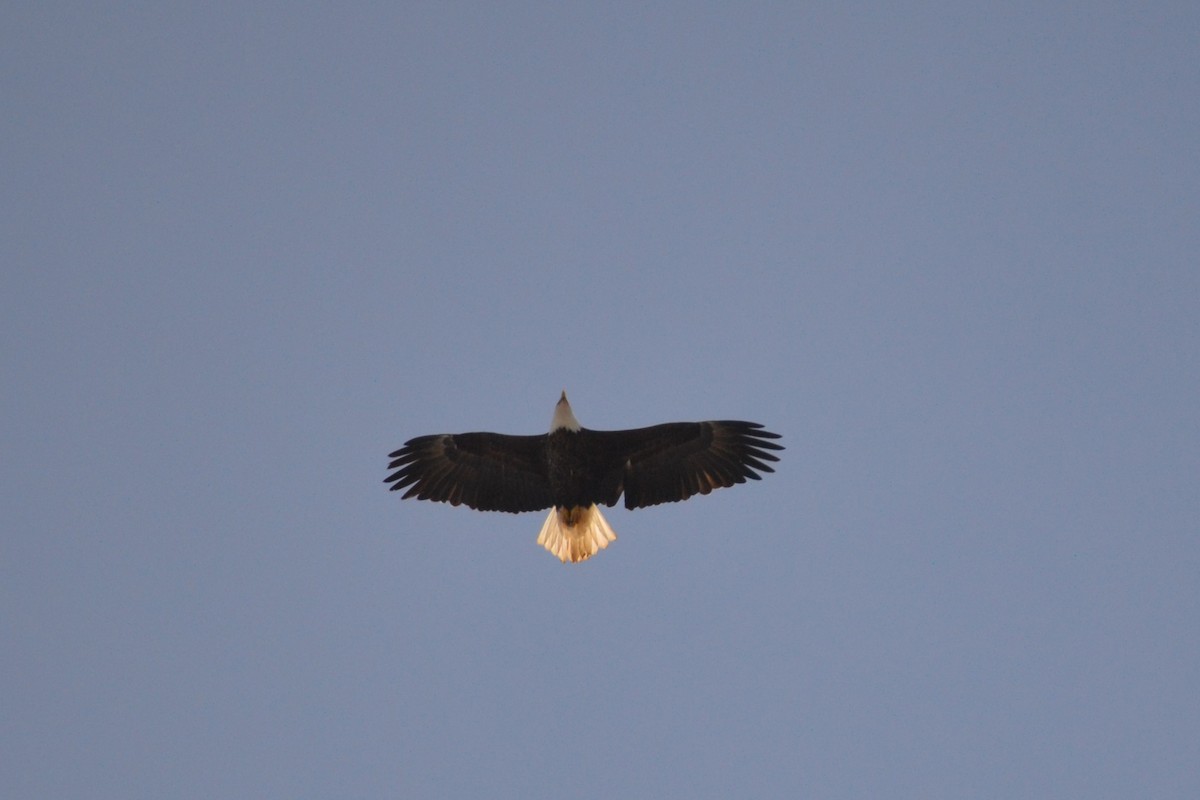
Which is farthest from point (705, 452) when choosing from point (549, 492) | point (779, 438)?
point (549, 492)

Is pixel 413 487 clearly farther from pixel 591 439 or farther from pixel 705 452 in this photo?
pixel 705 452

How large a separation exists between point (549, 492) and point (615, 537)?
679mm

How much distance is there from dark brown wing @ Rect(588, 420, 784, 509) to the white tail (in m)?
0.25

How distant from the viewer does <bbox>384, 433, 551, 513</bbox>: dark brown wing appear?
460 inches

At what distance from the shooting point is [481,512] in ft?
38.6

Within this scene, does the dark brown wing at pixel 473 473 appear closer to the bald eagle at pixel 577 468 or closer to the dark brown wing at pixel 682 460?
the bald eagle at pixel 577 468

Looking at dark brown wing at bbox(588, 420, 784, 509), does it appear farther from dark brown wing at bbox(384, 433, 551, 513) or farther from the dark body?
dark brown wing at bbox(384, 433, 551, 513)

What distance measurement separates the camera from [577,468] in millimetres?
11422

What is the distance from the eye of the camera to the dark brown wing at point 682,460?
11477mm

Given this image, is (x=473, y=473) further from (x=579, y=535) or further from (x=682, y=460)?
(x=682, y=460)

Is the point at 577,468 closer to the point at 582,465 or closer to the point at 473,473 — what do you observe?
the point at 582,465

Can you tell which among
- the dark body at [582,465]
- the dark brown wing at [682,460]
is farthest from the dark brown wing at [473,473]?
the dark brown wing at [682,460]

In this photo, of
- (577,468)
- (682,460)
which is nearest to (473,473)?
(577,468)

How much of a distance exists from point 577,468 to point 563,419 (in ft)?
1.39
